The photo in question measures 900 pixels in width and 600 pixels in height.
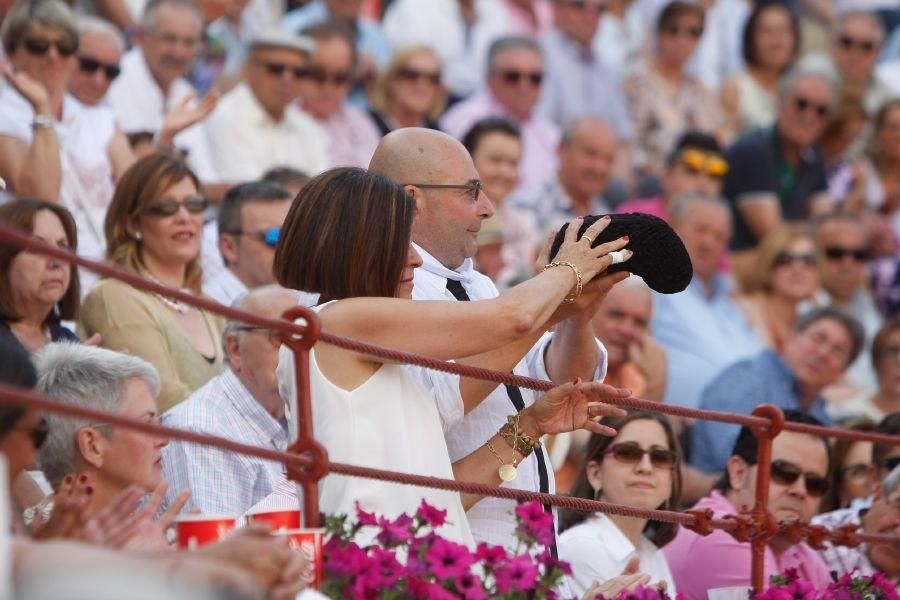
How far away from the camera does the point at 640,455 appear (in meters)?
6.70

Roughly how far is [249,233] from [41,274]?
61.2 inches

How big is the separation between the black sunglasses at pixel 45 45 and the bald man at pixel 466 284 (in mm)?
3135

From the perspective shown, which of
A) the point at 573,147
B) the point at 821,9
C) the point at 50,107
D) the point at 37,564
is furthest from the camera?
the point at 821,9

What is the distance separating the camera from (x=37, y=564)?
11.3 feet

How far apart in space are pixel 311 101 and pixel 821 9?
6705 mm

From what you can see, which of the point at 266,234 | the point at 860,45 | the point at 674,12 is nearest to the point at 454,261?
the point at 266,234

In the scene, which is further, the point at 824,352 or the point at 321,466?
the point at 824,352

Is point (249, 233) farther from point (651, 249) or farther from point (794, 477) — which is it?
point (651, 249)

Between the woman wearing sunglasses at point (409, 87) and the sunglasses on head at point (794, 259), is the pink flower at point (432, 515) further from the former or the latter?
the woman wearing sunglasses at point (409, 87)

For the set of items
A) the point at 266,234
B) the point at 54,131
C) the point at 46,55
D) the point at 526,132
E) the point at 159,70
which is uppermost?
the point at 526,132

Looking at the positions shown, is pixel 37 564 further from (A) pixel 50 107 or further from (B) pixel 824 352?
(B) pixel 824 352

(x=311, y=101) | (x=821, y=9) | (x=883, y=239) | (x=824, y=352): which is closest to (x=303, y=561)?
(x=824, y=352)

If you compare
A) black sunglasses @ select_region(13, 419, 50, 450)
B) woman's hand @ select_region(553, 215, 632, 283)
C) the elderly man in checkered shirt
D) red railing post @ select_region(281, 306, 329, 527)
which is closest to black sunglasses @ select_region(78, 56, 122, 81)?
the elderly man in checkered shirt

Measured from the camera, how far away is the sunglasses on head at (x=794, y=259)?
11.3m
